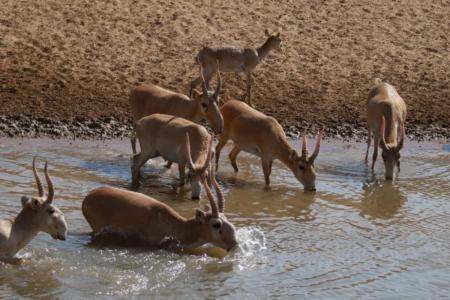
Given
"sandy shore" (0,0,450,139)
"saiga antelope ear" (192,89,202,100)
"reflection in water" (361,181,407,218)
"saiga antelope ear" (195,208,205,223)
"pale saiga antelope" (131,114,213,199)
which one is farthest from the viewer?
"sandy shore" (0,0,450,139)

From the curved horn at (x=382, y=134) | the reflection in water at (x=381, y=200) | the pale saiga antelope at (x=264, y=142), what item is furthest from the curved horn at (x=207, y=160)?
the curved horn at (x=382, y=134)

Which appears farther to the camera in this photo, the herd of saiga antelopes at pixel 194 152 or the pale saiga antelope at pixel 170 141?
the pale saiga antelope at pixel 170 141

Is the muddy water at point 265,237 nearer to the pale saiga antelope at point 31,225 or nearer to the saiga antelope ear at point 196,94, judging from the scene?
the pale saiga antelope at point 31,225

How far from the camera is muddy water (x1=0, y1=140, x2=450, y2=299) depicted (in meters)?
11.8

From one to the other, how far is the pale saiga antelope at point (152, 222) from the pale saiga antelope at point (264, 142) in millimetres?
3386

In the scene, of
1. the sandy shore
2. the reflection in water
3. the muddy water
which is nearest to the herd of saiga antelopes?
the muddy water

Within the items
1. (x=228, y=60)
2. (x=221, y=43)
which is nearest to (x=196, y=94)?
(x=228, y=60)

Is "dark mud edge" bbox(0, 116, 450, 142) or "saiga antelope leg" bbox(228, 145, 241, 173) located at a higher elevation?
"dark mud edge" bbox(0, 116, 450, 142)

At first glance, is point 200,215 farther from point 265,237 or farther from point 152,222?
point 265,237

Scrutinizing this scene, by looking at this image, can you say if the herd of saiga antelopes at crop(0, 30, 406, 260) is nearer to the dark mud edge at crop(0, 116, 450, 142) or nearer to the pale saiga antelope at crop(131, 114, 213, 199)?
the pale saiga antelope at crop(131, 114, 213, 199)

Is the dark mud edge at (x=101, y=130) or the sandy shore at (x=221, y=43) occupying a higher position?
the sandy shore at (x=221, y=43)

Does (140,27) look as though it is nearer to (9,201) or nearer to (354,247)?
(9,201)

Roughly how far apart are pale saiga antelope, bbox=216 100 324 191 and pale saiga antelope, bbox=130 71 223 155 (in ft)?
0.80

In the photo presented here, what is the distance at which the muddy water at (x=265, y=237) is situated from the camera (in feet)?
38.6
